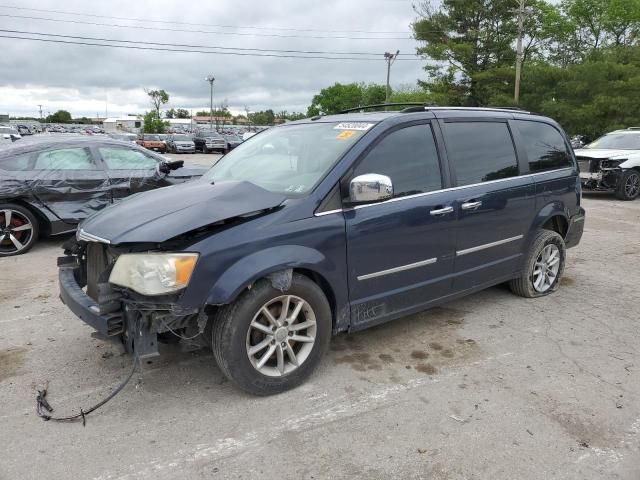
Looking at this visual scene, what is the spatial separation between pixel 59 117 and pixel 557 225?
527 ft

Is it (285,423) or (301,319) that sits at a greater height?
(301,319)

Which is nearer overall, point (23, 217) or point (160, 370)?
point (160, 370)

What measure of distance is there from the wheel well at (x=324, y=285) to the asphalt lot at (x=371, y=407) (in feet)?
1.41

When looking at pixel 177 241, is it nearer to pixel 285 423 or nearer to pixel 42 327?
pixel 285 423

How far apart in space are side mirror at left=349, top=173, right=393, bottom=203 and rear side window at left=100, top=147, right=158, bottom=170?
5506mm

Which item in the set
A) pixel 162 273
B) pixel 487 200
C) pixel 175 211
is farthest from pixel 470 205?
pixel 162 273

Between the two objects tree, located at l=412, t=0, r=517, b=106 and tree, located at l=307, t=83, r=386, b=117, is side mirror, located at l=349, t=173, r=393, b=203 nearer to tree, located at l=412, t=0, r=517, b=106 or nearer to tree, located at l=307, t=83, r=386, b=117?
tree, located at l=412, t=0, r=517, b=106

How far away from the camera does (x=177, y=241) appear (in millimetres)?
2924

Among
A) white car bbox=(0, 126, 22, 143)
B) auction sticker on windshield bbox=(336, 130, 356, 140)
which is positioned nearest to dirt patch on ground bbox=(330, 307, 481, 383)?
auction sticker on windshield bbox=(336, 130, 356, 140)

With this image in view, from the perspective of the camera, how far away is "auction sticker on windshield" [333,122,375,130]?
147 inches

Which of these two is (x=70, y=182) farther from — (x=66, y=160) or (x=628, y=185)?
(x=628, y=185)

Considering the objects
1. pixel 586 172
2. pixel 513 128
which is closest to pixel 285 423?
pixel 513 128

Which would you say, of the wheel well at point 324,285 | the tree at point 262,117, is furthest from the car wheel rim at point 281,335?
the tree at point 262,117

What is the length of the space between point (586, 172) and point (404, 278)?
1093 centimetres
